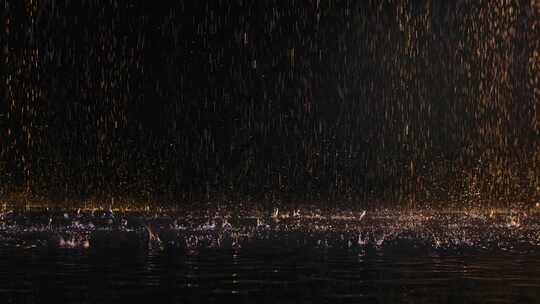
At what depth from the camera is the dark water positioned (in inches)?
1511

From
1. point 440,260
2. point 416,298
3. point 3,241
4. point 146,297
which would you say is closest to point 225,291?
point 146,297

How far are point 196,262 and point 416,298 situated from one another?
64.8 feet

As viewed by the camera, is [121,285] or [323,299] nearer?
[323,299]

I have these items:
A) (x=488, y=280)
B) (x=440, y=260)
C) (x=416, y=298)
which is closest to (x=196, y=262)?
(x=440, y=260)

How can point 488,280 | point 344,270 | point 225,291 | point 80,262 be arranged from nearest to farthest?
point 225,291 → point 488,280 → point 344,270 → point 80,262

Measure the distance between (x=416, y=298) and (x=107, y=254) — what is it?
27635 millimetres

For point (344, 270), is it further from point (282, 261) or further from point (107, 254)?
point (107, 254)

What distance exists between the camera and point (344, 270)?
5100 cm

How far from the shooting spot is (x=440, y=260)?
58.5 m

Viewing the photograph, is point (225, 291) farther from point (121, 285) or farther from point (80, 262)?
point (80, 262)

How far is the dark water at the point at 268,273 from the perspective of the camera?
38.4 metres

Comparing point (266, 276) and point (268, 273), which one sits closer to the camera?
point (266, 276)

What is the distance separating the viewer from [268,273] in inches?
1932

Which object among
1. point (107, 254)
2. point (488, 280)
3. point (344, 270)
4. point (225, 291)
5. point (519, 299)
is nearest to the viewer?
point (519, 299)
